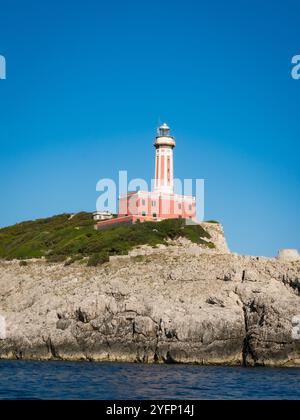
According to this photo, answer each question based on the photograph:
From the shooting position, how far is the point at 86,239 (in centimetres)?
7494

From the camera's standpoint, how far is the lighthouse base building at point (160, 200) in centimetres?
7944

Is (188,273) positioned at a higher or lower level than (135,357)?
higher

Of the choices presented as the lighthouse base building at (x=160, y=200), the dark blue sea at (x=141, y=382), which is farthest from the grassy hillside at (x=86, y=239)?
the dark blue sea at (x=141, y=382)

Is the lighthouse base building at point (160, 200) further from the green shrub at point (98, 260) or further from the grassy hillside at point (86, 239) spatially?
the green shrub at point (98, 260)

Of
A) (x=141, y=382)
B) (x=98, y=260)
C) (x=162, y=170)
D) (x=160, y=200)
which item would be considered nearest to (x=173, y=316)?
(x=141, y=382)

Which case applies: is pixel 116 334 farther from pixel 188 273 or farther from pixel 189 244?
pixel 189 244
